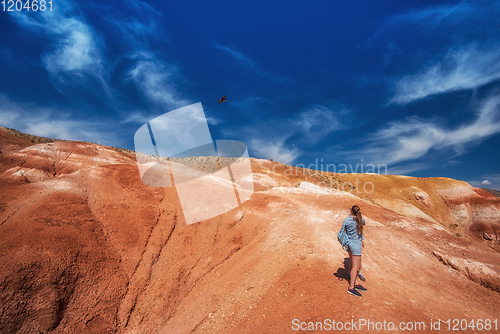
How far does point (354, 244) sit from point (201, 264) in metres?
7.73

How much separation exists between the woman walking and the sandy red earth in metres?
0.34

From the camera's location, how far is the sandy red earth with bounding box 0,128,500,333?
18.8 feet

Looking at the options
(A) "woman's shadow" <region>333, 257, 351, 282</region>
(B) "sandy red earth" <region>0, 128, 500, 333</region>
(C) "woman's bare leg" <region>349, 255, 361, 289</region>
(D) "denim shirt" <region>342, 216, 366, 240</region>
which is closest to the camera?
(C) "woman's bare leg" <region>349, 255, 361, 289</region>

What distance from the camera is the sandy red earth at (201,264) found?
573 centimetres

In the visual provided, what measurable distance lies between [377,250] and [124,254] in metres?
12.4

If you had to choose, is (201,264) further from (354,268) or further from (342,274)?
(354,268)

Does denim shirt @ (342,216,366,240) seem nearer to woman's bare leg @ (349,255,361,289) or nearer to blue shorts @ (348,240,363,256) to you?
blue shorts @ (348,240,363,256)

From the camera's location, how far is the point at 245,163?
180 feet

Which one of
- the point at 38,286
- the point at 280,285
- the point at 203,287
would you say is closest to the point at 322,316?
the point at 280,285

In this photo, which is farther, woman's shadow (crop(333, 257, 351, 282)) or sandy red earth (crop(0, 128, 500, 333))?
woman's shadow (crop(333, 257, 351, 282))

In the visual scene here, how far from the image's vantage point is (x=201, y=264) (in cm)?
1056

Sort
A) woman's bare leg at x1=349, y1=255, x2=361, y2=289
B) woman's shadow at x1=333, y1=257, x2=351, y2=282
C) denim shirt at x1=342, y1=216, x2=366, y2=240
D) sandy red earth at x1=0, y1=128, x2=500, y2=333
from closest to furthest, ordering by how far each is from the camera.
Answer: woman's bare leg at x1=349, y1=255, x2=361, y2=289 → sandy red earth at x1=0, y1=128, x2=500, y2=333 → denim shirt at x1=342, y1=216, x2=366, y2=240 → woman's shadow at x1=333, y1=257, x2=351, y2=282

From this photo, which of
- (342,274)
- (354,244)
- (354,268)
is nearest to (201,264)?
(342,274)

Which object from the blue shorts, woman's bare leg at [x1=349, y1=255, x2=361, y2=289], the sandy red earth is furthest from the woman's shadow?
the blue shorts
